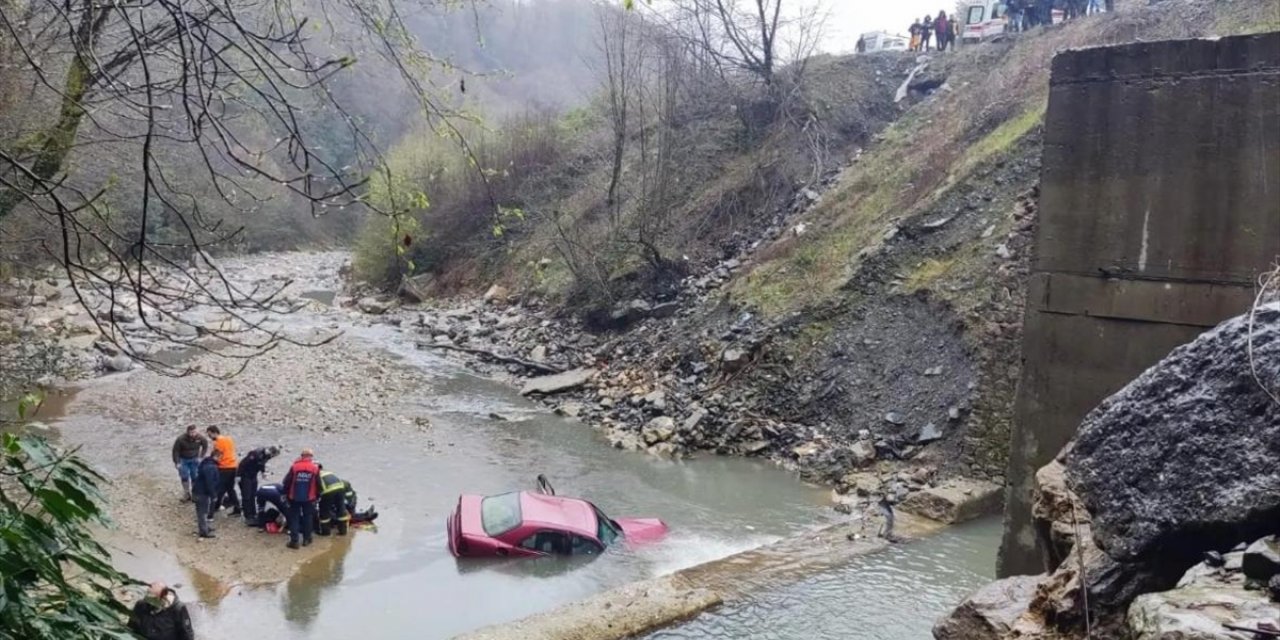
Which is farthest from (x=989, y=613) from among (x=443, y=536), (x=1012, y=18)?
(x=1012, y=18)

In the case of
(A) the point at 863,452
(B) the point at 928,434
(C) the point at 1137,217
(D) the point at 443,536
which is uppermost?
(C) the point at 1137,217

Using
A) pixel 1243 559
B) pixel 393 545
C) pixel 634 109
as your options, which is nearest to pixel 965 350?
pixel 393 545

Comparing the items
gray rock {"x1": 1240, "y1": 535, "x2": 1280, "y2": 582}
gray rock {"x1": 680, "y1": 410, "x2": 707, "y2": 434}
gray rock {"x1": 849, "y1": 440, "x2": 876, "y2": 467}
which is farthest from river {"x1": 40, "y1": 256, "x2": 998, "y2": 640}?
gray rock {"x1": 1240, "y1": 535, "x2": 1280, "y2": 582}

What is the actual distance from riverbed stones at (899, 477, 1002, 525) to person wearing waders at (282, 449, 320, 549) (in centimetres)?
807

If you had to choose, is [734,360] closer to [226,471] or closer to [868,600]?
[868,600]

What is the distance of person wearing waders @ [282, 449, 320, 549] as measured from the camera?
11320 millimetres

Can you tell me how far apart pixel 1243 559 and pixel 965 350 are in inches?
505

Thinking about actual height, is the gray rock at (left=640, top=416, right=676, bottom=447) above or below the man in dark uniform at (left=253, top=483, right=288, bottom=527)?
above

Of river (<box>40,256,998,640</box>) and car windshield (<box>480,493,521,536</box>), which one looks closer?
river (<box>40,256,998,640</box>)

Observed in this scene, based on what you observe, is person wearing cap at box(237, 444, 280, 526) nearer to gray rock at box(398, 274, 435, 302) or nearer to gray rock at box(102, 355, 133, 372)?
gray rock at box(102, 355, 133, 372)

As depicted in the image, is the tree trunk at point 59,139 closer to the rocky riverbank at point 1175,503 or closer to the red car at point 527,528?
the red car at point 527,528

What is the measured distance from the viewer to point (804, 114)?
30.0 m

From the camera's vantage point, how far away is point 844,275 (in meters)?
19.4

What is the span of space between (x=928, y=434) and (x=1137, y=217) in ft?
24.9
